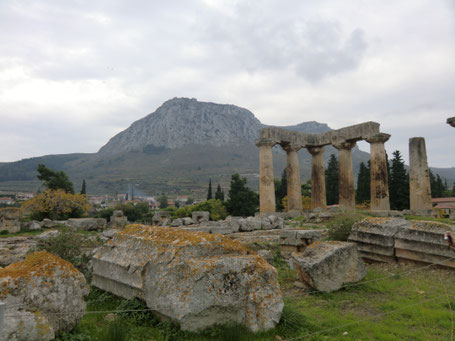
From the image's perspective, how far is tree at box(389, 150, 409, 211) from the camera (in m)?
38.7

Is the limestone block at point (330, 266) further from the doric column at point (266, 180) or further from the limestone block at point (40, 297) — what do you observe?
the doric column at point (266, 180)

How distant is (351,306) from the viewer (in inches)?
221

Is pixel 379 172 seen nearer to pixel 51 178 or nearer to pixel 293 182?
pixel 293 182

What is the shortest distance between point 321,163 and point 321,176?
1.14 metres

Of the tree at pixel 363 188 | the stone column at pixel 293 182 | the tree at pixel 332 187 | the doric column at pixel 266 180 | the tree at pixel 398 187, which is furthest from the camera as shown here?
the tree at pixel 332 187

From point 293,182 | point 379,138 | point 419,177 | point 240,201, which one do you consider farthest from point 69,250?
point 240,201

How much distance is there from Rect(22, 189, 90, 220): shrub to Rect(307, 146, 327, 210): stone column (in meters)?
24.4

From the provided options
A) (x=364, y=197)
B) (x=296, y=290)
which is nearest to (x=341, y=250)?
(x=296, y=290)

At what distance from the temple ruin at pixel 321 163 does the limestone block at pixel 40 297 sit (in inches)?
807

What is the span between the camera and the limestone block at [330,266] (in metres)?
6.25

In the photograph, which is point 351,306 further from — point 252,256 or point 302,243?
point 302,243

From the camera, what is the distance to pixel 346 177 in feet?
79.4

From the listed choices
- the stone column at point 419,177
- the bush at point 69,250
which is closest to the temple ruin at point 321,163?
the stone column at point 419,177

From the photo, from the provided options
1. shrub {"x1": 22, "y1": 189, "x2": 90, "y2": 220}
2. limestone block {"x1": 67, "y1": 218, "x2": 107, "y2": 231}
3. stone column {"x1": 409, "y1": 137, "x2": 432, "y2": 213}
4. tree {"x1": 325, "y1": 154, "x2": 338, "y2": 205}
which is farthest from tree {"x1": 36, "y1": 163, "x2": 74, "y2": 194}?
stone column {"x1": 409, "y1": 137, "x2": 432, "y2": 213}
